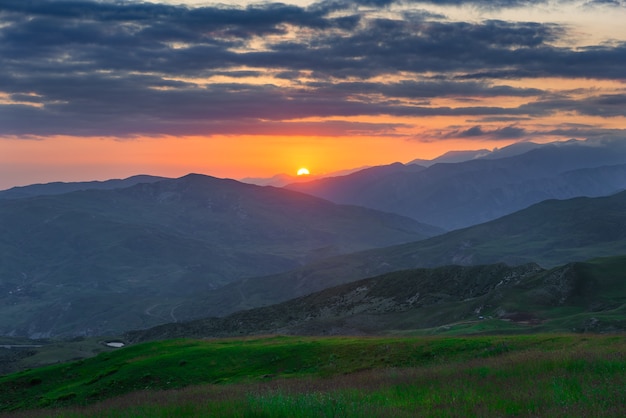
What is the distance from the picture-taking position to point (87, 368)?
5909cm

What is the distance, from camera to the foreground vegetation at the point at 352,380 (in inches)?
653

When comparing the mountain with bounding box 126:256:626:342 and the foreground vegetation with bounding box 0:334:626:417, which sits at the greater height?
the foreground vegetation with bounding box 0:334:626:417

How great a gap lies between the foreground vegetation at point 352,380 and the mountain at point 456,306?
75.1 ft

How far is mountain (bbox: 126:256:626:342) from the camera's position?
228 ft

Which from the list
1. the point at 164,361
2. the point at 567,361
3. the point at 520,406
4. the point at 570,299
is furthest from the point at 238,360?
the point at 570,299

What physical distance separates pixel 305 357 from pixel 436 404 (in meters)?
29.0

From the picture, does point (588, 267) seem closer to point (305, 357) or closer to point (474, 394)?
point (305, 357)

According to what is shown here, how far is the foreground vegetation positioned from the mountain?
22.9 m

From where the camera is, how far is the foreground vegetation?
54.4ft

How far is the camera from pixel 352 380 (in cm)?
2877

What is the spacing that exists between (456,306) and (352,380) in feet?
225

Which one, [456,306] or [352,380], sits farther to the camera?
[456,306]

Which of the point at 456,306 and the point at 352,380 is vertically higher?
the point at 352,380

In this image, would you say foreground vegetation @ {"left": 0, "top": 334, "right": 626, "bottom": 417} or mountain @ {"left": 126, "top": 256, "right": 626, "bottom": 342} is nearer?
foreground vegetation @ {"left": 0, "top": 334, "right": 626, "bottom": 417}
